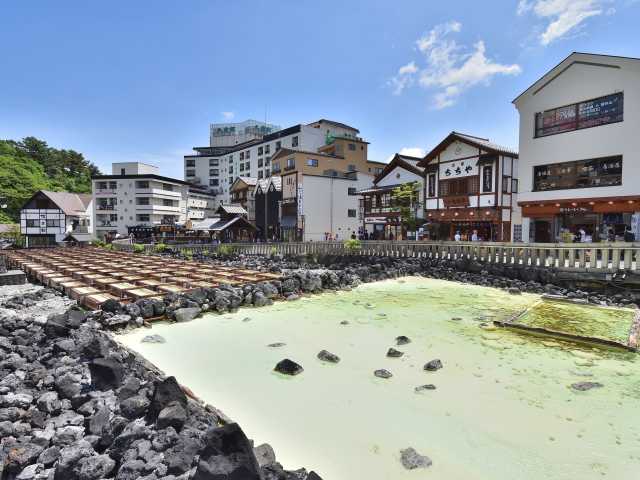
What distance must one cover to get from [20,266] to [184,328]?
19801 mm

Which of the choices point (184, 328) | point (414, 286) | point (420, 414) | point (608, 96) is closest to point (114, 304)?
point (184, 328)

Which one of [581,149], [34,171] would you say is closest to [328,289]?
[581,149]

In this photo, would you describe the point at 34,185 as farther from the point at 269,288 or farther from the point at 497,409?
the point at 497,409

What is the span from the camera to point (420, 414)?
5.42 meters

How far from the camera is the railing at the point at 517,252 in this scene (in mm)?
14438

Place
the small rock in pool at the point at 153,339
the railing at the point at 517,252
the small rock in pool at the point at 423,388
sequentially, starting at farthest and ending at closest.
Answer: the railing at the point at 517,252 → the small rock in pool at the point at 153,339 → the small rock in pool at the point at 423,388

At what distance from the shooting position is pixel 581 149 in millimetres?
22375

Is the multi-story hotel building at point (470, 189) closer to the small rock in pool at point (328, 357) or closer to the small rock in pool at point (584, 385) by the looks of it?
the small rock in pool at point (584, 385)

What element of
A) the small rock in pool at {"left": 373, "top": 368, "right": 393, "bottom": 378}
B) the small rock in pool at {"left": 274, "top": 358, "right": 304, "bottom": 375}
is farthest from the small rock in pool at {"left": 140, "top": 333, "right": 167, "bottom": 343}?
the small rock in pool at {"left": 373, "top": 368, "right": 393, "bottom": 378}

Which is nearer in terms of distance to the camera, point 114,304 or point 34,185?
point 114,304

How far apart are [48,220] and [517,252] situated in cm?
5941

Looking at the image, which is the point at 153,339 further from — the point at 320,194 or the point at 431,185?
the point at 320,194

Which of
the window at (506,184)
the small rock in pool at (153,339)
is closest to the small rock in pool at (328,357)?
the small rock in pool at (153,339)

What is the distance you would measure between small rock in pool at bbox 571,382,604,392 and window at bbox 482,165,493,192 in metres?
23.5
